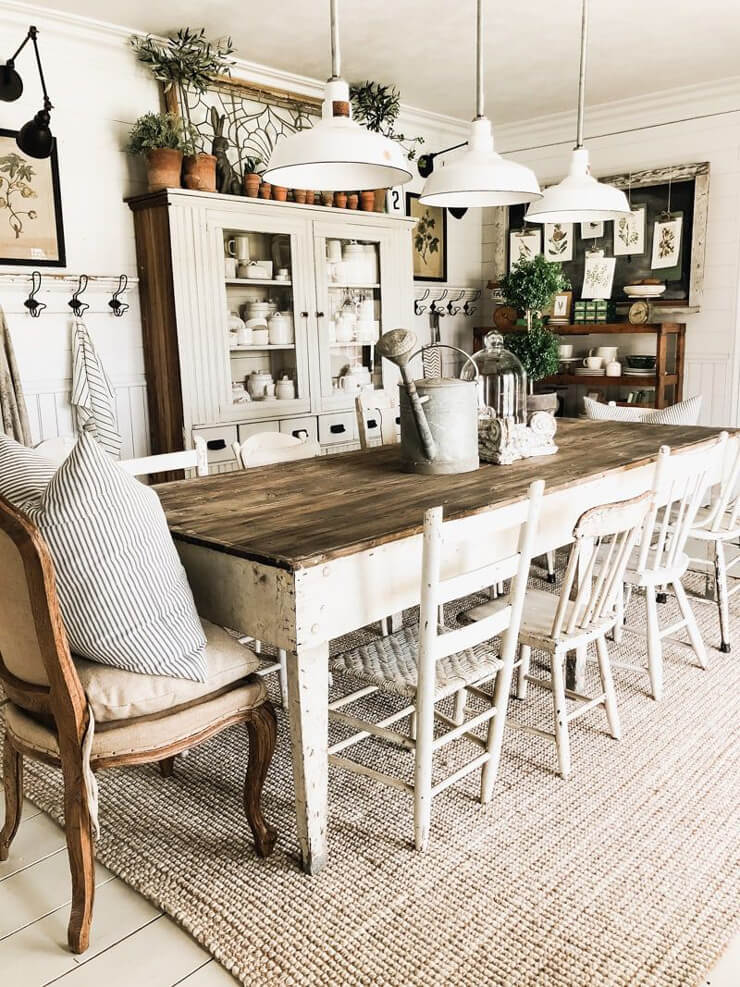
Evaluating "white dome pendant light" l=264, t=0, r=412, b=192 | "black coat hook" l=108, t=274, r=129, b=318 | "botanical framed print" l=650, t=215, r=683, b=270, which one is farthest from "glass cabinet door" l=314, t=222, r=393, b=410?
"white dome pendant light" l=264, t=0, r=412, b=192

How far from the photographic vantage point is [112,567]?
157cm

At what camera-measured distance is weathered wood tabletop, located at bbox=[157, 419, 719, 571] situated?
1.79 meters

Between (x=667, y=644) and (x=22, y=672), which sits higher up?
(x=22, y=672)

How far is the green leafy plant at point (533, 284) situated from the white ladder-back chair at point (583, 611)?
3.13 m

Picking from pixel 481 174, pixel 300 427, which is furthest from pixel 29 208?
pixel 481 174

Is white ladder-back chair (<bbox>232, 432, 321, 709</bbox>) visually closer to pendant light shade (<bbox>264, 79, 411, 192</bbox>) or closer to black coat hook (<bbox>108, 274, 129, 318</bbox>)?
pendant light shade (<bbox>264, 79, 411, 192</bbox>)

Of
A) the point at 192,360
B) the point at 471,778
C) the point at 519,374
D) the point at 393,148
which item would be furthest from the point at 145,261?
the point at 471,778

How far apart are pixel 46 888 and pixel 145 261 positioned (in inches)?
115

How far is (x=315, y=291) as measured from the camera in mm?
4324

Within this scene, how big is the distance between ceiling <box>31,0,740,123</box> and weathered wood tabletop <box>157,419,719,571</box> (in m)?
2.06

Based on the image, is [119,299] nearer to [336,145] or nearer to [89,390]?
[89,390]

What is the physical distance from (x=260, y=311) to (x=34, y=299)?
1.10m

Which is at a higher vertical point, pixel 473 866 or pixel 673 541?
pixel 673 541

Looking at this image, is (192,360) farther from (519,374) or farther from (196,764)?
(196,764)
